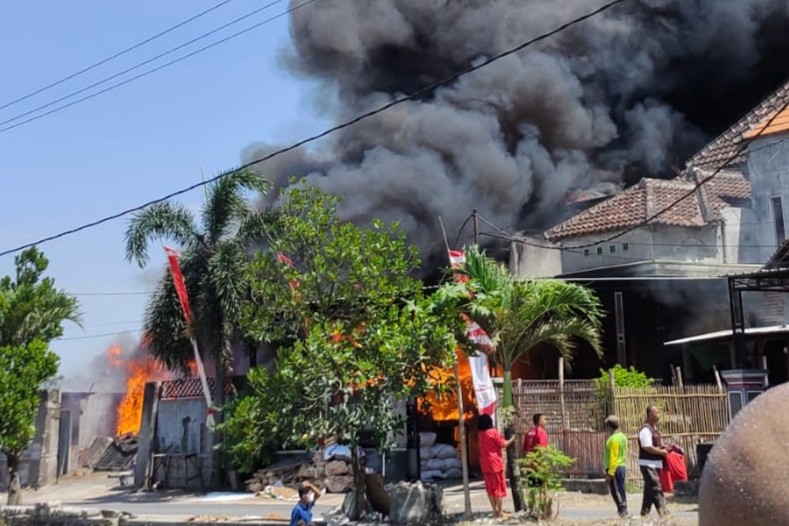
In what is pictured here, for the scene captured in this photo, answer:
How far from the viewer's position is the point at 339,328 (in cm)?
1244

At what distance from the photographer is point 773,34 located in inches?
1567

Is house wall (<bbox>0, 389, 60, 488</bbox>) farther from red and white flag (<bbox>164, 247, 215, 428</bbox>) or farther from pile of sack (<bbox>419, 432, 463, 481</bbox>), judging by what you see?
pile of sack (<bbox>419, 432, 463, 481</bbox>)

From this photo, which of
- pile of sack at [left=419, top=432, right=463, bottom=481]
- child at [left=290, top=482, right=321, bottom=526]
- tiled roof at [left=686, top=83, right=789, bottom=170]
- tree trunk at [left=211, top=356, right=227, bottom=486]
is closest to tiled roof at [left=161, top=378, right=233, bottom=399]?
tree trunk at [left=211, top=356, right=227, bottom=486]

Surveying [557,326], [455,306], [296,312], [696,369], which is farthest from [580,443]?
[696,369]

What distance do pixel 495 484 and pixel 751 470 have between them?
28.4ft

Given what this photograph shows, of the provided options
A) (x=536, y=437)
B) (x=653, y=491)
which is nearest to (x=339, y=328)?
(x=536, y=437)

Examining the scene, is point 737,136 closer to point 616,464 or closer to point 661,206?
point 661,206

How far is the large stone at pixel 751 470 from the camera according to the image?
3.77 m

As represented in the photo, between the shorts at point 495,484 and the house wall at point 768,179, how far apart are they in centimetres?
1706

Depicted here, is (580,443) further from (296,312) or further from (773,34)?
(773,34)

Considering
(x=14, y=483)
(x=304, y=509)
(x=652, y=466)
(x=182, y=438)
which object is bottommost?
(x=304, y=509)

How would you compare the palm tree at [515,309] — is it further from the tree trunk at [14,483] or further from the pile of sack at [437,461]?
A: the tree trunk at [14,483]

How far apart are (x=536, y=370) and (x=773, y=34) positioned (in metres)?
23.5

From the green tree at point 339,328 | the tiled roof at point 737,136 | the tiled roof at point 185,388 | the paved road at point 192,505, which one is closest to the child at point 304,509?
the green tree at point 339,328
